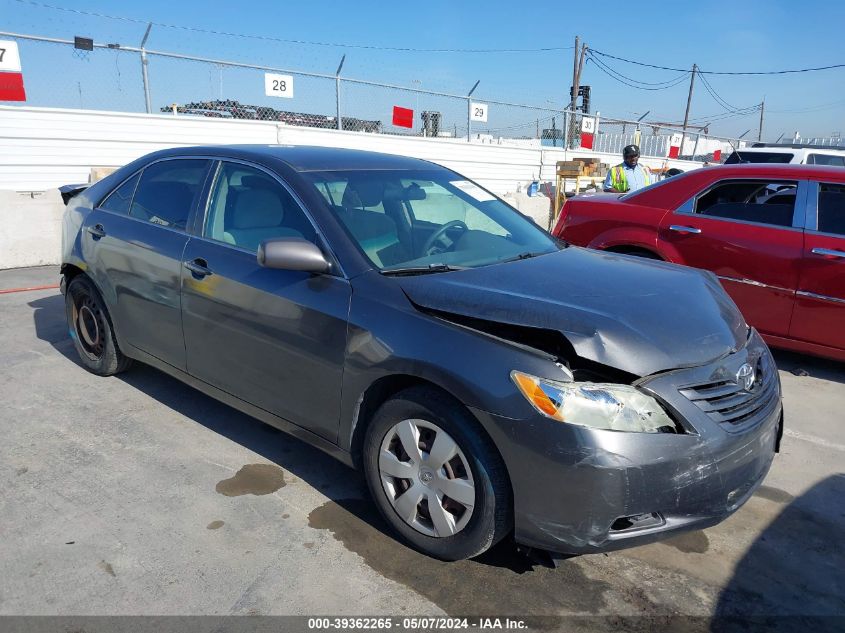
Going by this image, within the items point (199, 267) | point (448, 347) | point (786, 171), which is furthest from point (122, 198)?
point (786, 171)

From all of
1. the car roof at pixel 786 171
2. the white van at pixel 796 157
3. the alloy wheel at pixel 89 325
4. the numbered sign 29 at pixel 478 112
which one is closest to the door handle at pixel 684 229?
the car roof at pixel 786 171

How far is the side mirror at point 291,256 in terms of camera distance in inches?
109

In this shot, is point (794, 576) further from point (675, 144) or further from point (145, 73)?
point (675, 144)

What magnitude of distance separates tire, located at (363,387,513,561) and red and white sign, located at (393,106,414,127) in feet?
41.0

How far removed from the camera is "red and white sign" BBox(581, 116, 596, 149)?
65.0 ft

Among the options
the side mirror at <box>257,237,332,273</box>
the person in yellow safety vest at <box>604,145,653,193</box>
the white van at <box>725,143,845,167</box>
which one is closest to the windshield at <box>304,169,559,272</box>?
the side mirror at <box>257,237,332,273</box>

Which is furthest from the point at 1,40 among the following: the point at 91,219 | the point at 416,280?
the point at 416,280

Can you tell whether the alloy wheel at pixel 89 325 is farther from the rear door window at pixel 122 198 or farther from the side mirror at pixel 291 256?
the side mirror at pixel 291 256

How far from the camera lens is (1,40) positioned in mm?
8625

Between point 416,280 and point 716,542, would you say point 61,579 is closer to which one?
point 416,280

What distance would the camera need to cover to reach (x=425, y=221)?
346 centimetres

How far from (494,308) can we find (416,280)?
1.41 ft

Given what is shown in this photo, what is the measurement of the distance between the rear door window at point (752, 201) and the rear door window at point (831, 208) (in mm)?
192

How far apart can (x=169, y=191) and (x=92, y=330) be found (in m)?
1.35
